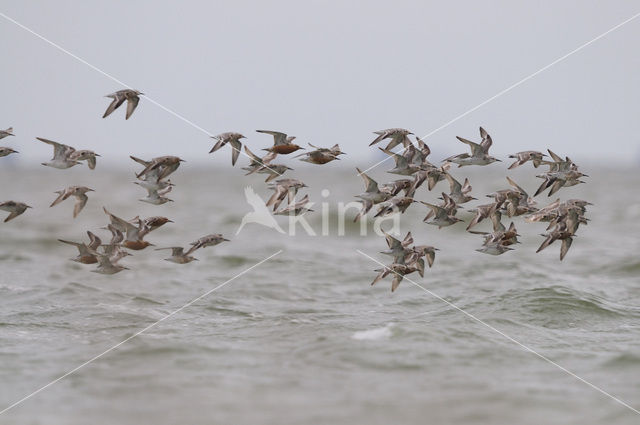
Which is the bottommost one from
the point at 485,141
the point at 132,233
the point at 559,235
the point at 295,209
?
the point at 132,233

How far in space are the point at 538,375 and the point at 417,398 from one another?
2288 millimetres

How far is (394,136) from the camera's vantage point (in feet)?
42.4

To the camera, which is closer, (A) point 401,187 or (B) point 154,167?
(B) point 154,167

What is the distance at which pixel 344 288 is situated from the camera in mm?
21875

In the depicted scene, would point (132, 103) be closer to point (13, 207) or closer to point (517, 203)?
point (13, 207)

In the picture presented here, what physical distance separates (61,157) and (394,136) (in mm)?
5182

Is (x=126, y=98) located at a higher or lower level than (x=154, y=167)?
higher

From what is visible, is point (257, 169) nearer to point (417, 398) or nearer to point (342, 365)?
point (342, 365)

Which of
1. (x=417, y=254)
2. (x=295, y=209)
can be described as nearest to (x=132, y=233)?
(x=295, y=209)

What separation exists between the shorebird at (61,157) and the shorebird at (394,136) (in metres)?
4.72

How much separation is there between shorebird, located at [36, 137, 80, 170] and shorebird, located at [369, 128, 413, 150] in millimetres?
4718

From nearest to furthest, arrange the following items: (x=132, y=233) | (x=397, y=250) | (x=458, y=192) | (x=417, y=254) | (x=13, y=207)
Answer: (x=13, y=207) → (x=458, y=192) → (x=132, y=233) → (x=397, y=250) → (x=417, y=254)

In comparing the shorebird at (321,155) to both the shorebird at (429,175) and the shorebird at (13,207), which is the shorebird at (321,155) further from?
the shorebird at (13,207)

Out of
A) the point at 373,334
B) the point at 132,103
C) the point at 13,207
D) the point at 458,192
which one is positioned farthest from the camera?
A: the point at 373,334
